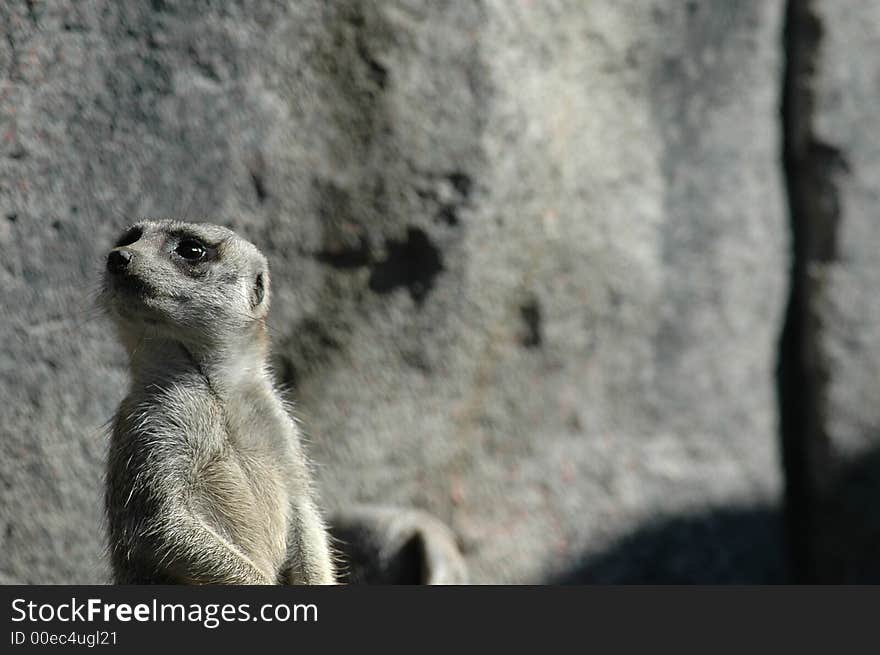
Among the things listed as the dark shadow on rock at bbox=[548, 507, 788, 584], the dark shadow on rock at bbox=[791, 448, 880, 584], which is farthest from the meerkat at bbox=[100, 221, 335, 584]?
the dark shadow on rock at bbox=[791, 448, 880, 584]

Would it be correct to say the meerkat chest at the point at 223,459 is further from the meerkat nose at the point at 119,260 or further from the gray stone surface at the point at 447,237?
the gray stone surface at the point at 447,237

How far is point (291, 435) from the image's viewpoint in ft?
12.0

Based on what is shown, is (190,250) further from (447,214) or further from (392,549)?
(392,549)

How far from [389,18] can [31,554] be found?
2380 mm

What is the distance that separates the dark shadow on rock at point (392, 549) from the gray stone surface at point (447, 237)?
0.47 ft

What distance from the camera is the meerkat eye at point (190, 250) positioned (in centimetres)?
343

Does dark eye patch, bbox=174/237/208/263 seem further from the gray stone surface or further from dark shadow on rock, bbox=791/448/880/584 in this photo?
dark shadow on rock, bbox=791/448/880/584

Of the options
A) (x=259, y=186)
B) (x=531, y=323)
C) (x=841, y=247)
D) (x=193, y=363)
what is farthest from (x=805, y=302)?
(x=193, y=363)

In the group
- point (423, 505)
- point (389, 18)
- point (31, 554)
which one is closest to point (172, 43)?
point (389, 18)

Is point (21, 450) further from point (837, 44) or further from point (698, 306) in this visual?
point (837, 44)

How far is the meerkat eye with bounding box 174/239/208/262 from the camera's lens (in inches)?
135

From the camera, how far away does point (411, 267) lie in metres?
5.00

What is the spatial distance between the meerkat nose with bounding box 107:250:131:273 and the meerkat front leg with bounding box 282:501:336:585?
0.90 meters

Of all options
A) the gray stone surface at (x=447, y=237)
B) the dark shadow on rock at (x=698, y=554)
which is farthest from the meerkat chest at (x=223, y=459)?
the dark shadow on rock at (x=698, y=554)
